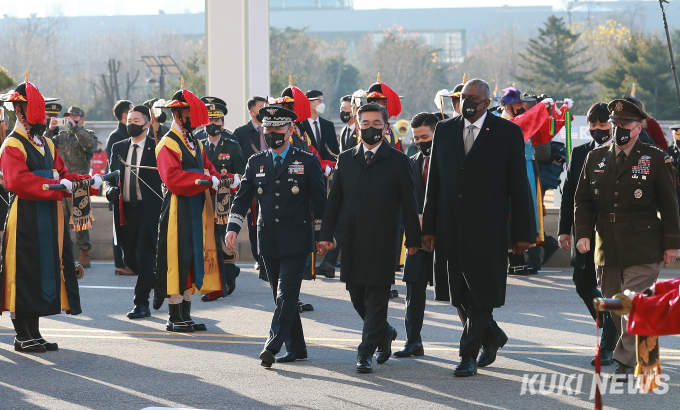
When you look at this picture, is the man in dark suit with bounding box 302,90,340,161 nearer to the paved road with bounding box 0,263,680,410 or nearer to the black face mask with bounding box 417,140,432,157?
the paved road with bounding box 0,263,680,410

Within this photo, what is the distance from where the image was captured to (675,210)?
6.15 m

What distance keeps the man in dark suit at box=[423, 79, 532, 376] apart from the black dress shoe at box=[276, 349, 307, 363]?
1.23 meters

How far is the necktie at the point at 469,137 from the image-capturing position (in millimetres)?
6348

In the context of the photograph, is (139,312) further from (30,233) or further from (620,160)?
(620,160)

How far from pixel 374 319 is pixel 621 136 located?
6.97 feet

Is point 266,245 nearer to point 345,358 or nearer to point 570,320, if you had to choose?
point 345,358

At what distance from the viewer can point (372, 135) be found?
663cm

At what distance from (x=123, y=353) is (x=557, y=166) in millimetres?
6767

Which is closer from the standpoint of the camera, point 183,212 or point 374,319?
point 374,319

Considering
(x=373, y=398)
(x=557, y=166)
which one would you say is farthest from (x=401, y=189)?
(x=557, y=166)

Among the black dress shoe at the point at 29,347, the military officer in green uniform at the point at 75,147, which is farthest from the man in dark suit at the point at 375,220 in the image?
the military officer in green uniform at the point at 75,147

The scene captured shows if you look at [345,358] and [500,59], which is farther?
[500,59]

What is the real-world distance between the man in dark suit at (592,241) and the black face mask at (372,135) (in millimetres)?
1434

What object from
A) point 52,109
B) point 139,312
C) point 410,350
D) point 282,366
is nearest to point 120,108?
point 52,109
